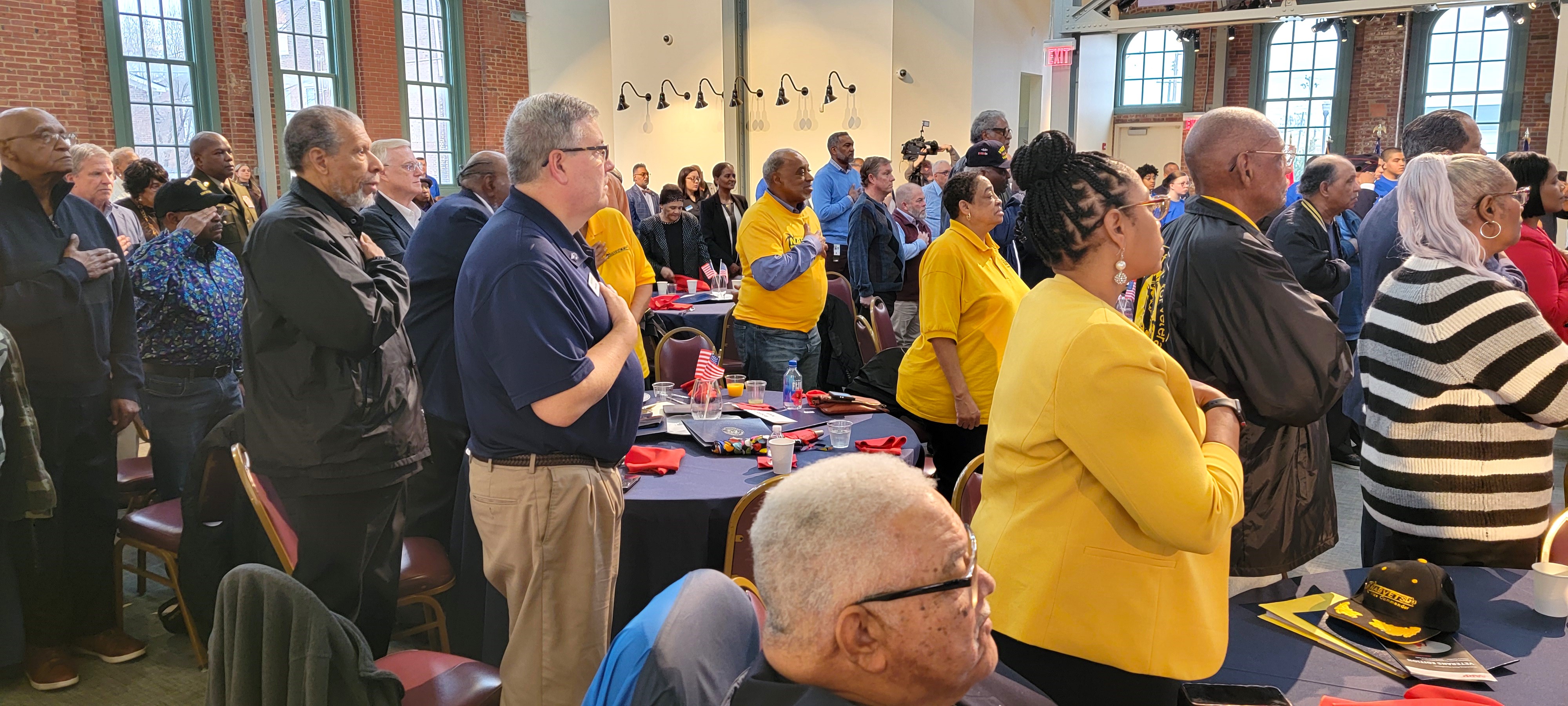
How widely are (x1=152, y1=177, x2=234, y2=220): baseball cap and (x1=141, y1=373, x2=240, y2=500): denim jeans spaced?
0.61 meters

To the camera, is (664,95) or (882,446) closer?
(882,446)

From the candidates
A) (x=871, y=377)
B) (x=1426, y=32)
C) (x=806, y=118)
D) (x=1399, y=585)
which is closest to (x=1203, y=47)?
(x=1426, y=32)

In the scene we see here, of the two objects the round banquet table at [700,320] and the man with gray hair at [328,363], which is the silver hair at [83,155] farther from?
the round banquet table at [700,320]

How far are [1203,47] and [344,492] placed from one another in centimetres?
1825

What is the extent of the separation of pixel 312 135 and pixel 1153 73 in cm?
1800

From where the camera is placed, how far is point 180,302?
3.56 m

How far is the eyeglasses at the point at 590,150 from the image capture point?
2.14 meters

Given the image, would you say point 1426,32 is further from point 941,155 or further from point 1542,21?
point 941,155

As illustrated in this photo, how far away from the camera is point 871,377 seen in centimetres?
378

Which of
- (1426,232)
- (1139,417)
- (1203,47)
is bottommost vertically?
(1139,417)

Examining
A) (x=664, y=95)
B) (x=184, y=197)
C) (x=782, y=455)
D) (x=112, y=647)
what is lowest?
(x=112, y=647)

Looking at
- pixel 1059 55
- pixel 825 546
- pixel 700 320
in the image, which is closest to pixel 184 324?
pixel 700 320

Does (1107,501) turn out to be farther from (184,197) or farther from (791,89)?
(791,89)

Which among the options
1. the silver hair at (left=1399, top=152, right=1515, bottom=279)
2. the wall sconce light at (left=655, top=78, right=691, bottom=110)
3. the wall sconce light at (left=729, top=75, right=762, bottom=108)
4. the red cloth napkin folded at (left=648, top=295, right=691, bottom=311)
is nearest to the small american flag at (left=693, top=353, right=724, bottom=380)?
the silver hair at (left=1399, top=152, right=1515, bottom=279)
